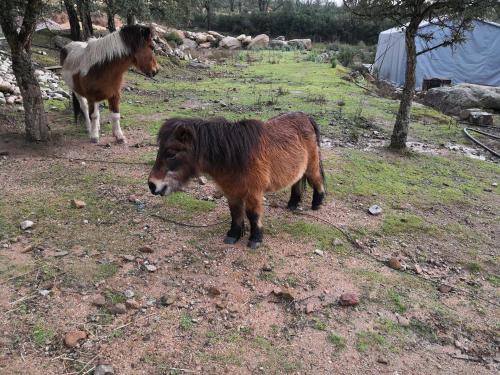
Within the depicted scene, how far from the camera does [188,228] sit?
4.55m

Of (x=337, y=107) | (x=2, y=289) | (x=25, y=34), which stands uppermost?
(x=25, y=34)

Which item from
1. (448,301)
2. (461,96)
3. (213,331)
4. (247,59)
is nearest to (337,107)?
(461,96)

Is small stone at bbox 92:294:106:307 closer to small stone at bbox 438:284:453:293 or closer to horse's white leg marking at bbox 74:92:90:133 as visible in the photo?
small stone at bbox 438:284:453:293

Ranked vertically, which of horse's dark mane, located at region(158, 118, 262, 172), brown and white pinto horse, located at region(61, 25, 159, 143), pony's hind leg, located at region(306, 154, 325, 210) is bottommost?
pony's hind leg, located at region(306, 154, 325, 210)

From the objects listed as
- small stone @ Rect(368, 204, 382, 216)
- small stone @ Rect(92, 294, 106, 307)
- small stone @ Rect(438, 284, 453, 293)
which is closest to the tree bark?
small stone @ Rect(92, 294, 106, 307)

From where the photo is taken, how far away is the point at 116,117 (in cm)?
694

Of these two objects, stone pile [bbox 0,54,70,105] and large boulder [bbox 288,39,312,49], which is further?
large boulder [bbox 288,39,312,49]

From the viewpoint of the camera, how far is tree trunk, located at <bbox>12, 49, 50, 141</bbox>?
5922 mm

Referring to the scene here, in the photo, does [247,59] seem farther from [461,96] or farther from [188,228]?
[188,228]

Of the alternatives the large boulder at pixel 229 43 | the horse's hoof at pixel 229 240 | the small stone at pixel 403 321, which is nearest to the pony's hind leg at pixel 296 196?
the horse's hoof at pixel 229 240

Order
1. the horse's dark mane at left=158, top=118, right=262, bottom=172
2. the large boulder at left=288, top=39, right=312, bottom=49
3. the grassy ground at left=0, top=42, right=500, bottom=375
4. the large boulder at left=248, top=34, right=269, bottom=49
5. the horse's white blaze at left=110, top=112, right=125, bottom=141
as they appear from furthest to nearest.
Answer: the large boulder at left=288, top=39, right=312, bottom=49, the large boulder at left=248, top=34, right=269, bottom=49, the horse's white blaze at left=110, top=112, right=125, bottom=141, the horse's dark mane at left=158, top=118, right=262, bottom=172, the grassy ground at left=0, top=42, right=500, bottom=375

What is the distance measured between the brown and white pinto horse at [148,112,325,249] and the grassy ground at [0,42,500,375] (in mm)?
620

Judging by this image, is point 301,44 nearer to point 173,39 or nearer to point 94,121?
point 173,39

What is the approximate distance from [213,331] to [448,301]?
2304mm
